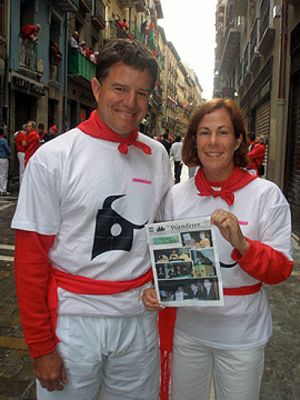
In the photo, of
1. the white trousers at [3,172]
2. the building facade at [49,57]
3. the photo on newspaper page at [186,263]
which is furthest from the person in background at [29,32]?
the photo on newspaper page at [186,263]

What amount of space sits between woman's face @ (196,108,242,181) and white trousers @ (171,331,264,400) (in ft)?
2.56

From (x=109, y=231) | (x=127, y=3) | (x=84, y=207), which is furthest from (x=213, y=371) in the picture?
(x=127, y=3)

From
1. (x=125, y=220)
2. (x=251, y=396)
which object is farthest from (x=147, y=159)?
(x=251, y=396)

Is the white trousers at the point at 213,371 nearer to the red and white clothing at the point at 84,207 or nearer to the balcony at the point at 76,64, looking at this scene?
the red and white clothing at the point at 84,207

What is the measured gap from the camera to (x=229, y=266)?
6.15 ft

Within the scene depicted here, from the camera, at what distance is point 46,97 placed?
57.8 feet

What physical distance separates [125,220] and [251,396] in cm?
98

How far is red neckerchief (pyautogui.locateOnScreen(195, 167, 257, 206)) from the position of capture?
1.89m

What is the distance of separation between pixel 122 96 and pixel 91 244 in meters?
0.62

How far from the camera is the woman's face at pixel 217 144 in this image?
192cm

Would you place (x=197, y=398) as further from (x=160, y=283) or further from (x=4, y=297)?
(x=4, y=297)

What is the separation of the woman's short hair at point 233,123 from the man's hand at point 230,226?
17.8 inches

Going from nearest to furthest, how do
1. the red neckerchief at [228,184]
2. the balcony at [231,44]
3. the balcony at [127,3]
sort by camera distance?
the red neckerchief at [228,184] → the balcony at [231,44] → the balcony at [127,3]

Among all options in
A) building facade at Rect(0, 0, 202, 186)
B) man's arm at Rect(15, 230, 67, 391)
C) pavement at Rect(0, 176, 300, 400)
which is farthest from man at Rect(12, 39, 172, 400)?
building facade at Rect(0, 0, 202, 186)
